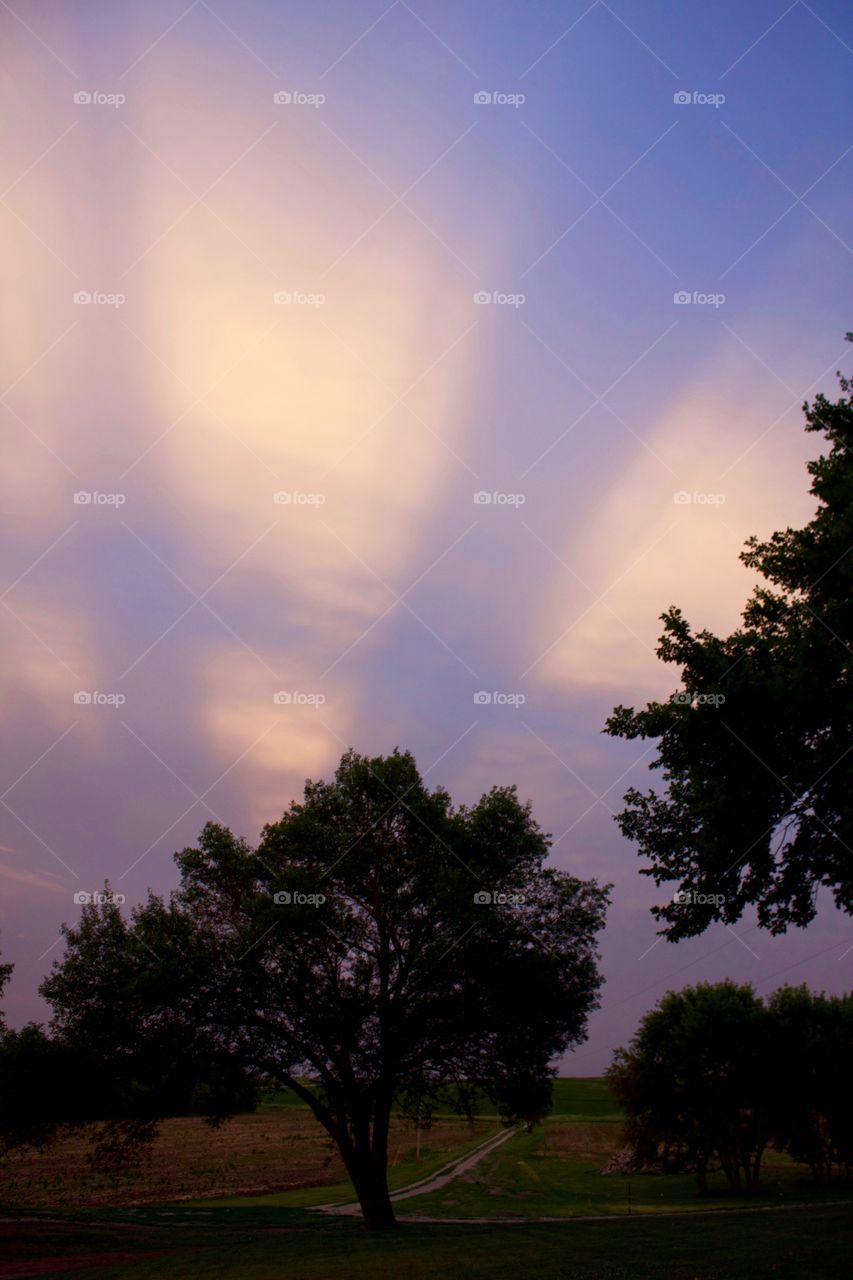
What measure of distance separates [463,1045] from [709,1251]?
43.7 ft

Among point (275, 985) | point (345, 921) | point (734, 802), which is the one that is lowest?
point (275, 985)

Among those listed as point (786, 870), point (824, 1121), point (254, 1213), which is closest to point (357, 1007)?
point (786, 870)

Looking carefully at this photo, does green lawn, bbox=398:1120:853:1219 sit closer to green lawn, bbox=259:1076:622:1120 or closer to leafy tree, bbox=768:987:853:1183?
leafy tree, bbox=768:987:853:1183

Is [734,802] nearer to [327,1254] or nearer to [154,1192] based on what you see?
[327,1254]

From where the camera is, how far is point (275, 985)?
98.6 ft

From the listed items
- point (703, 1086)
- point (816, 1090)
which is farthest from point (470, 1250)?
point (816, 1090)

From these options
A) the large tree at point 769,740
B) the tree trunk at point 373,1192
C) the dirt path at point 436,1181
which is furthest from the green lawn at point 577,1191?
the large tree at point 769,740

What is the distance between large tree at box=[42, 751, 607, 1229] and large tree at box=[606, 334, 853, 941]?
10.7 m

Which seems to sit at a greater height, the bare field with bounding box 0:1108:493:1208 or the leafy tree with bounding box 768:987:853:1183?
the leafy tree with bounding box 768:987:853:1183

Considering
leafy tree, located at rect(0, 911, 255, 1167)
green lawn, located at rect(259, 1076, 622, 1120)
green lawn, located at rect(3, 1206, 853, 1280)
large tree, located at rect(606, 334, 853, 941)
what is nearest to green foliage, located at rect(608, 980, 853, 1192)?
green lawn, located at rect(3, 1206, 853, 1280)

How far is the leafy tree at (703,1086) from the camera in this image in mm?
57281

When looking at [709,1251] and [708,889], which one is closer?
[709,1251]

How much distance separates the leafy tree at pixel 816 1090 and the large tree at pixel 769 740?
46433 millimetres

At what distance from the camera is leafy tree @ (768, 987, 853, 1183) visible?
5697 centimetres
